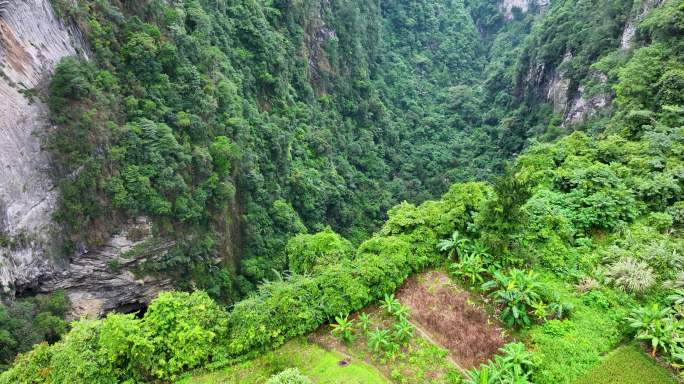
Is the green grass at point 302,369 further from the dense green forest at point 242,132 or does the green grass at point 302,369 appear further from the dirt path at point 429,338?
the dense green forest at point 242,132

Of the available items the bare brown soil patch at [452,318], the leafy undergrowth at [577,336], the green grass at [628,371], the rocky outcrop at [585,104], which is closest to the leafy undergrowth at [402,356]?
the bare brown soil patch at [452,318]

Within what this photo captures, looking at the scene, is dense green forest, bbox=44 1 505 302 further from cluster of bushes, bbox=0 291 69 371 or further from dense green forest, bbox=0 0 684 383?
cluster of bushes, bbox=0 291 69 371

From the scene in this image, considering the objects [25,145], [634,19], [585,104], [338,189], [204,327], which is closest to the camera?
[204,327]

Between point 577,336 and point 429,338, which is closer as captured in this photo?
point 577,336

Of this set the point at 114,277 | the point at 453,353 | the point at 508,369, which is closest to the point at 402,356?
the point at 453,353

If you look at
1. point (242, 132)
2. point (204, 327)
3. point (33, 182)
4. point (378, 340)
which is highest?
point (242, 132)

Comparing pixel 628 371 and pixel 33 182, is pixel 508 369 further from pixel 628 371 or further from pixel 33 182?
pixel 33 182
